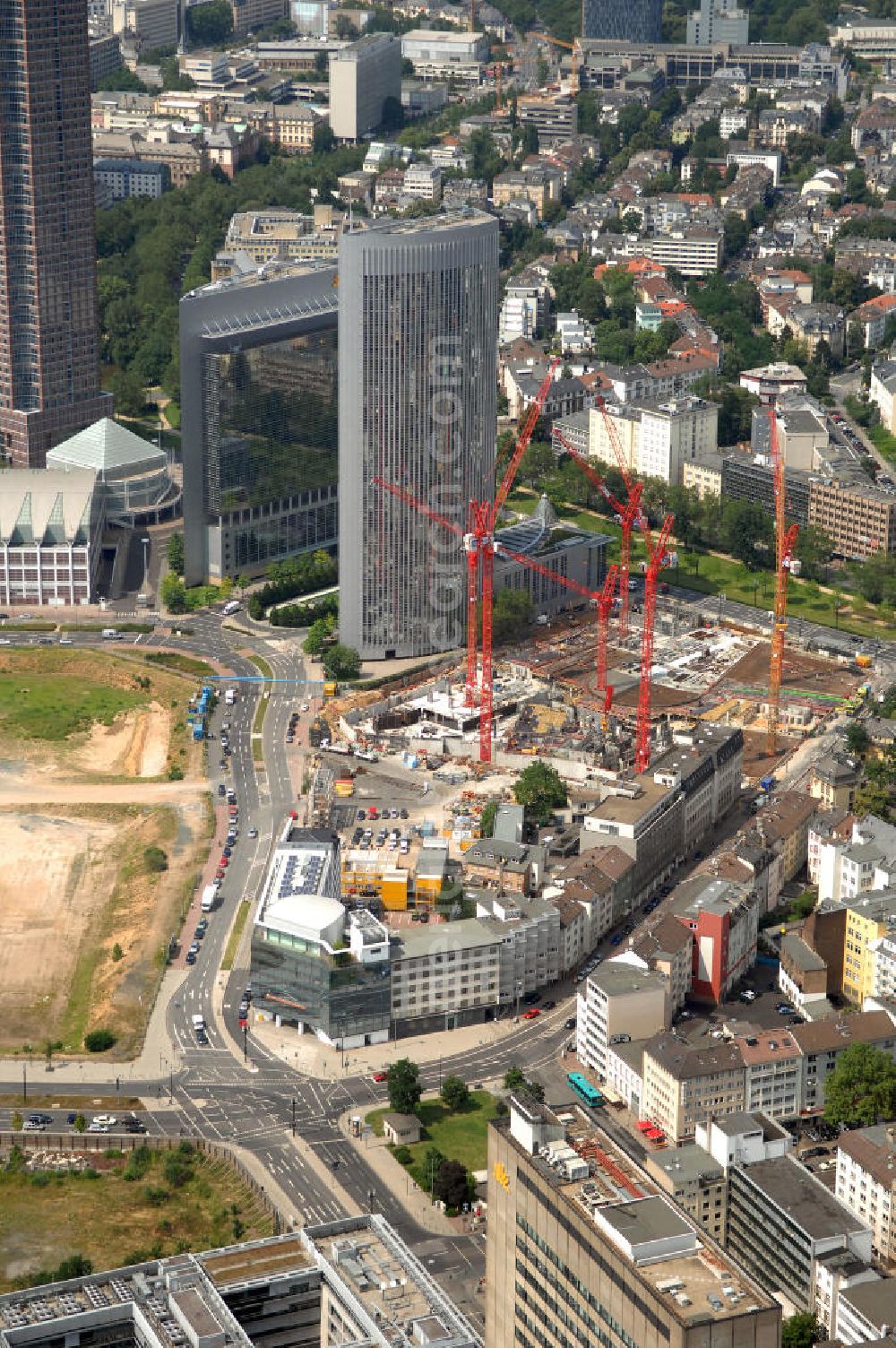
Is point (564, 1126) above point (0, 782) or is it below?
above

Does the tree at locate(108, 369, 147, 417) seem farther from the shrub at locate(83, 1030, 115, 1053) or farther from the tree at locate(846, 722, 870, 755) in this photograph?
the shrub at locate(83, 1030, 115, 1053)

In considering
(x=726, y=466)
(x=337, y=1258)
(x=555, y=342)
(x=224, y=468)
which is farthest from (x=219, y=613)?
(x=337, y=1258)

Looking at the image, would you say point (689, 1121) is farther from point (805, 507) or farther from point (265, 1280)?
point (805, 507)

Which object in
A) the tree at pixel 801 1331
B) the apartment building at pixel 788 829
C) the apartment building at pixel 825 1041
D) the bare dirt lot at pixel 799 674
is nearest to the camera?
the tree at pixel 801 1331

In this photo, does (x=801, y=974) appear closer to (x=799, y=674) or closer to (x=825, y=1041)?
(x=825, y=1041)

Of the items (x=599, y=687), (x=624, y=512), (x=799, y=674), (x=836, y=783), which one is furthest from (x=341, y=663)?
(x=836, y=783)

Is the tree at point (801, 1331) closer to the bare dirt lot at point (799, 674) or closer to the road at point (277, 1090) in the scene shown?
the road at point (277, 1090)

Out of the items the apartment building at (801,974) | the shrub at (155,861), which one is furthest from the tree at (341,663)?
the apartment building at (801,974)
